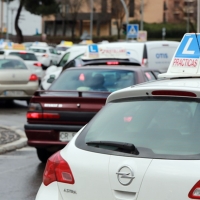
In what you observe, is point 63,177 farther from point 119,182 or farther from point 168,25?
point 168,25

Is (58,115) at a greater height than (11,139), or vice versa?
(58,115)

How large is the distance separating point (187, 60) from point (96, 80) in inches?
172

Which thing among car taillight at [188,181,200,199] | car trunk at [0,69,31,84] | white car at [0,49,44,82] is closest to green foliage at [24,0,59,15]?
white car at [0,49,44,82]

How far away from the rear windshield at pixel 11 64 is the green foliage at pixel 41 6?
52235mm

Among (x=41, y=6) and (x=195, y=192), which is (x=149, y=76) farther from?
(x=41, y=6)

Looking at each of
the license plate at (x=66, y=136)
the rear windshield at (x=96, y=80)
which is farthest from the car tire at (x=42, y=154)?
the rear windshield at (x=96, y=80)

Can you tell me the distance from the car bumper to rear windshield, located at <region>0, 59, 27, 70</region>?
34.2 feet

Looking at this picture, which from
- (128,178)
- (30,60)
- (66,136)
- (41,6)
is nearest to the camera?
(128,178)

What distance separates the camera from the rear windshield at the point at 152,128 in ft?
13.8

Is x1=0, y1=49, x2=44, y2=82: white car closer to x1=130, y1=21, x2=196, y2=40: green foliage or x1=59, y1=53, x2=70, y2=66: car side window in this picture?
x1=59, y1=53, x2=70, y2=66: car side window

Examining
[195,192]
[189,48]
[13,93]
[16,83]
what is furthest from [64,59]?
[195,192]

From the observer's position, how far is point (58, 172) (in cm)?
445

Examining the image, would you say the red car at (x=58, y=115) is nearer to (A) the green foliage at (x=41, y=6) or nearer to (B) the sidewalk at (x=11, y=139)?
(B) the sidewalk at (x=11, y=139)

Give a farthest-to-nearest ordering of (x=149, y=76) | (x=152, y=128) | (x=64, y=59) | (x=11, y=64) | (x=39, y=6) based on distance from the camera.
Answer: (x=39, y=6) → (x=64, y=59) → (x=11, y=64) → (x=149, y=76) → (x=152, y=128)
